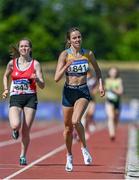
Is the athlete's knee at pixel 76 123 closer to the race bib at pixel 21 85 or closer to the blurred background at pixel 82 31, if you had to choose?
the race bib at pixel 21 85

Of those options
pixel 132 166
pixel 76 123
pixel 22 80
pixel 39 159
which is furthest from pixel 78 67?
pixel 39 159

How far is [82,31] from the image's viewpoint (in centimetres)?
7619

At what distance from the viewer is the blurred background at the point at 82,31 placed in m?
53.4

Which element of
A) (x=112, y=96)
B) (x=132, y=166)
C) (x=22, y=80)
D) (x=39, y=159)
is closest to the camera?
(x=22, y=80)

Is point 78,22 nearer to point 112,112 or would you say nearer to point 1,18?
point 1,18

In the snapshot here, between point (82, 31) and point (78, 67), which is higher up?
point (82, 31)

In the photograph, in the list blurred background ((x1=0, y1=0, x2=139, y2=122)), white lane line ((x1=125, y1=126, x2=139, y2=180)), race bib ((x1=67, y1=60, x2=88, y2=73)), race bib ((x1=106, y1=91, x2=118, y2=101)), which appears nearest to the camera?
white lane line ((x1=125, y1=126, x2=139, y2=180))

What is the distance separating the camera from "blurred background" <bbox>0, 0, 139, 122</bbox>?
53.4 meters

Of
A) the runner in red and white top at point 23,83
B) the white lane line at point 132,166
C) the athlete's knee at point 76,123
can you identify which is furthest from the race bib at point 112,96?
the athlete's knee at point 76,123

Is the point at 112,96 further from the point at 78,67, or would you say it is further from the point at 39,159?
the point at 78,67

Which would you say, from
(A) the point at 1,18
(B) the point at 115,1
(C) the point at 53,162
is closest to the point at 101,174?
(C) the point at 53,162

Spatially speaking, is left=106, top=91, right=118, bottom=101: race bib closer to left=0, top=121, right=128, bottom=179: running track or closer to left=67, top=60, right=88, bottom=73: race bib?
left=0, top=121, right=128, bottom=179: running track

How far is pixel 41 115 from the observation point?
4738cm

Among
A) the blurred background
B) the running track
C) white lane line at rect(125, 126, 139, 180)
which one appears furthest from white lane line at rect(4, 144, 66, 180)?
the blurred background
